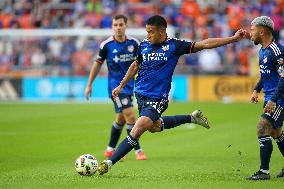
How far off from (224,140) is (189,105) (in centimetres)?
1084

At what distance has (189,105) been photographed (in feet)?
87.1

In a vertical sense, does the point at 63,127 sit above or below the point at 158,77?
below

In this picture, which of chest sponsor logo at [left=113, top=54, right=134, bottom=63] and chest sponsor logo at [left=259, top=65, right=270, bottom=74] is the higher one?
→ chest sponsor logo at [left=259, top=65, right=270, bottom=74]

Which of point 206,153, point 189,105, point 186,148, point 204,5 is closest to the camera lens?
point 206,153

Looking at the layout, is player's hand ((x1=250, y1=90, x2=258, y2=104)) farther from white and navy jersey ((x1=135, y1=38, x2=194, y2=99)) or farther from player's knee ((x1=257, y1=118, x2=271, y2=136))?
white and navy jersey ((x1=135, y1=38, x2=194, y2=99))

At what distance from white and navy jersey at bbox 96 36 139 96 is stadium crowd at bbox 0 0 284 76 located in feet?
52.9

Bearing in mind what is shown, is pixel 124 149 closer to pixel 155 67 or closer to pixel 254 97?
pixel 155 67

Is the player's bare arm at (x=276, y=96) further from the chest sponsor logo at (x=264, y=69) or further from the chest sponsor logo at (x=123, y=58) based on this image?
the chest sponsor logo at (x=123, y=58)

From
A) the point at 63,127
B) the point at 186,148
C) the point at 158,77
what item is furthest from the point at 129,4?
the point at 158,77

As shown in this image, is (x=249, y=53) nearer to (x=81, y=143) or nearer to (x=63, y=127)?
(x=63, y=127)

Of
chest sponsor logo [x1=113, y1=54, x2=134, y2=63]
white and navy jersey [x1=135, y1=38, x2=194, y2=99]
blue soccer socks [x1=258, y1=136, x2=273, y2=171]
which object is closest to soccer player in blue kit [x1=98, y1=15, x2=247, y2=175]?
white and navy jersey [x1=135, y1=38, x2=194, y2=99]

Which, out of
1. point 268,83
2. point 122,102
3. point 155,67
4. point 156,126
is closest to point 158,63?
point 155,67

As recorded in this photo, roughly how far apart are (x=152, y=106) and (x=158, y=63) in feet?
2.17

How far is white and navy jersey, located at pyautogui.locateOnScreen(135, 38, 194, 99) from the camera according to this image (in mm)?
10703
